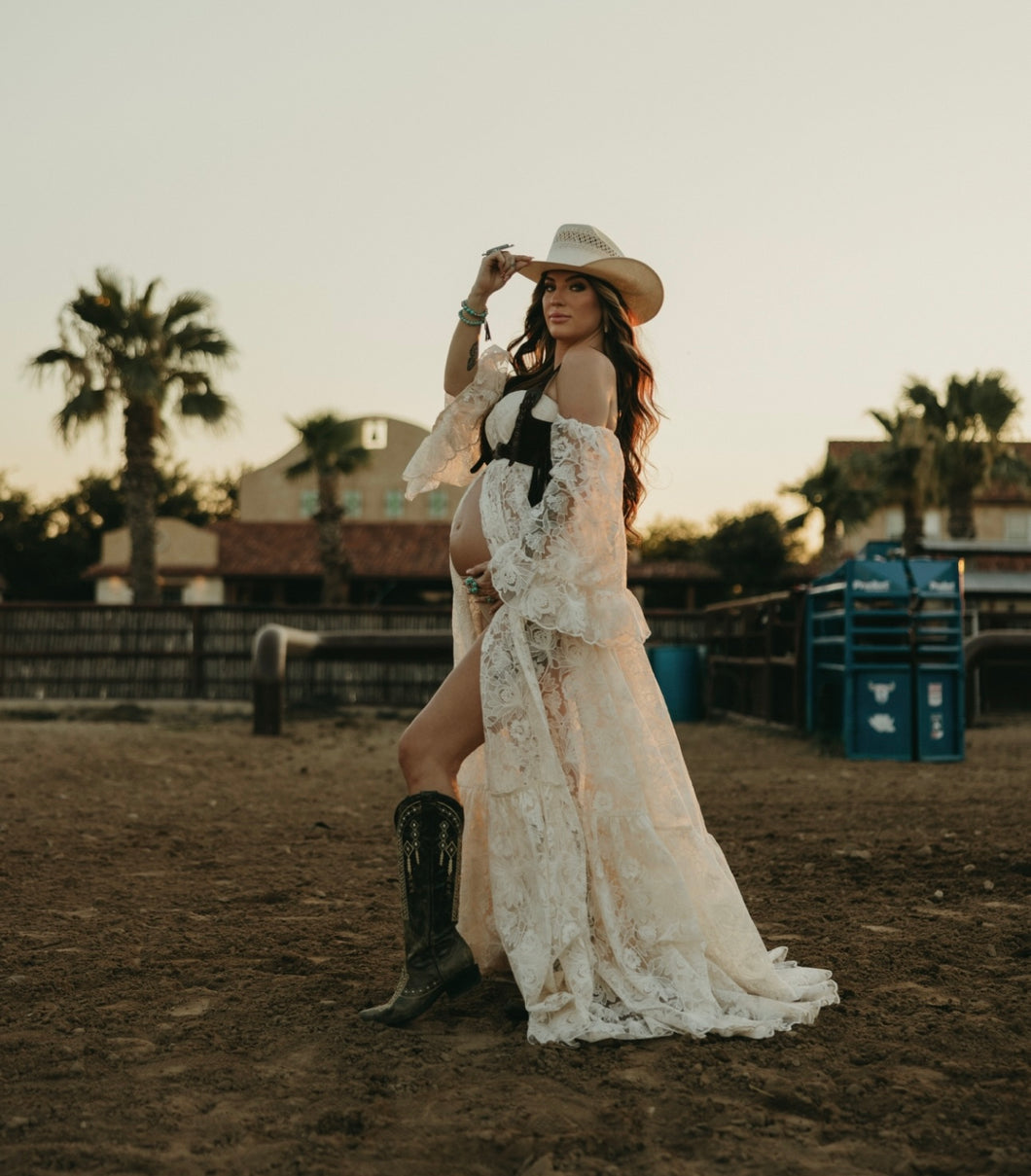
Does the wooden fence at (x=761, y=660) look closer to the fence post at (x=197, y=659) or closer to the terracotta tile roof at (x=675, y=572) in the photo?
the fence post at (x=197, y=659)

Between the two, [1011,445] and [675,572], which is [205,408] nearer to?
[675,572]

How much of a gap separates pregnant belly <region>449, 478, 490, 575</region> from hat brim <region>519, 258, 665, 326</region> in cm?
56

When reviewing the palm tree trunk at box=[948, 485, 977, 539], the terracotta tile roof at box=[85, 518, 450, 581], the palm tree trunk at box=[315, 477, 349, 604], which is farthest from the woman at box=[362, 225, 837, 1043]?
the terracotta tile roof at box=[85, 518, 450, 581]

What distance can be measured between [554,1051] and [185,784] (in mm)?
5995

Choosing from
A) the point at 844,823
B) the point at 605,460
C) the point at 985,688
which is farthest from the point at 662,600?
the point at 605,460

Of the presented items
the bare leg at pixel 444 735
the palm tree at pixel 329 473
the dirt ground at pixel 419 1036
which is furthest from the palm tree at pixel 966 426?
the bare leg at pixel 444 735

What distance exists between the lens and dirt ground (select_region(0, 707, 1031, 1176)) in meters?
2.03

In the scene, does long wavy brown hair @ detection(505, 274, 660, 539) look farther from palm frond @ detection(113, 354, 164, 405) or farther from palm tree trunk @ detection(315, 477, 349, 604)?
palm tree trunk @ detection(315, 477, 349, 604)

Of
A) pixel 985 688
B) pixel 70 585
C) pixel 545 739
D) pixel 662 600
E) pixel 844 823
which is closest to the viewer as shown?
pixel 545 739

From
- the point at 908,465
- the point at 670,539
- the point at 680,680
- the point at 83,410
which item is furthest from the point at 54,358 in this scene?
the point at 670,539

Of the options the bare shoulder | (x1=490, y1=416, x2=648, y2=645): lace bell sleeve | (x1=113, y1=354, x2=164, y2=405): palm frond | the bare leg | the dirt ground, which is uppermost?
(x1=113, y1=354, x2=164, y2=405): palm frond

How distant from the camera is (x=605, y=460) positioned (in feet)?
9.32

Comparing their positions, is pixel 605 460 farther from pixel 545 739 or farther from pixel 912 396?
pixel 912 396

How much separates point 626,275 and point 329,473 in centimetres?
2584
